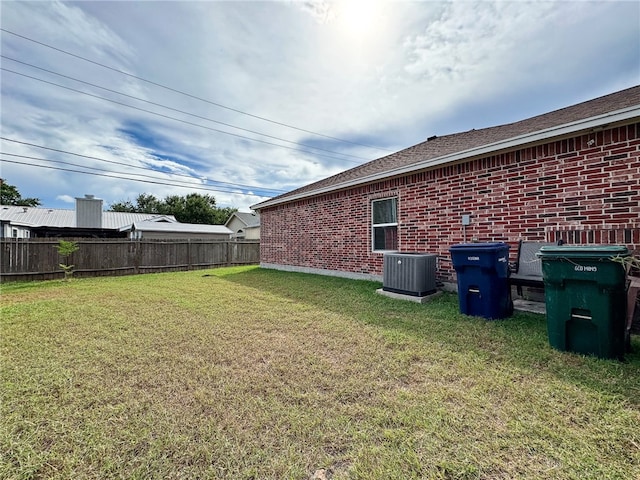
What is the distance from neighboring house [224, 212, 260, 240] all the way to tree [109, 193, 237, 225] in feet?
24.5

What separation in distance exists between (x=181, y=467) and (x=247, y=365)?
132cm

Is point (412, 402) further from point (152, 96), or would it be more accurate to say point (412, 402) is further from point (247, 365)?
point (152, 96)

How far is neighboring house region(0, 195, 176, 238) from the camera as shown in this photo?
18.5 meters

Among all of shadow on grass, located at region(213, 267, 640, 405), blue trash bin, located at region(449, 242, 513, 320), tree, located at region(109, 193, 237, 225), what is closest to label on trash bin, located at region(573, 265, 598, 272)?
shadow on grass, located at region(213, 267, 640, 405)

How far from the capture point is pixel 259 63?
10023 millimetres

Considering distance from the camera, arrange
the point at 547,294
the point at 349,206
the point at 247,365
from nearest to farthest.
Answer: the point at 247,365 < the point at 547,294 < the point at 349,206

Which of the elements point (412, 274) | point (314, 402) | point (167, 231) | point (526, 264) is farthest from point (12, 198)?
point (526, 264)

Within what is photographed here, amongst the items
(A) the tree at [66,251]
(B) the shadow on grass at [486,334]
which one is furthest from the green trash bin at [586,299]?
(A) the tree at [66,251]

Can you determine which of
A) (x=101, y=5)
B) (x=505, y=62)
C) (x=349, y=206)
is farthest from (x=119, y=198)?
(x=505, y=62)

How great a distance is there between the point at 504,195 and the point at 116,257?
13534mm

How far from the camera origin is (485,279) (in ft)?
14.0

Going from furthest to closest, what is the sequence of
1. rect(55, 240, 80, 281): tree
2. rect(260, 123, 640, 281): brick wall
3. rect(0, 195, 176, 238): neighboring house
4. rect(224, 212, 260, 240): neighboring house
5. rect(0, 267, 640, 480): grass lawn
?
rect(224, 212, 260, 240): neighboring house → rect(0, 195, 176, 238): neighboring house → rect(55, 240, 80, 281): tree → rect(260, 123, 640, 281): brick wall → rect(0, 267, 640, 480): grass lawn

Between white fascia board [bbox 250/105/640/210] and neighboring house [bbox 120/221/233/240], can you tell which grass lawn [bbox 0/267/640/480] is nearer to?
white fascia board [bbox 250/105/640/210]

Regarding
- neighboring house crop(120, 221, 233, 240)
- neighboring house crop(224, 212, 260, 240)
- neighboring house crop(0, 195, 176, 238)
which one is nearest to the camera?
neighboring house crop(0, 195, 176, 238)
